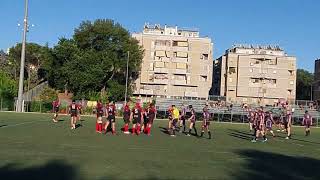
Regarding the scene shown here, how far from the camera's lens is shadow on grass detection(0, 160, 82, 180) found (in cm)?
1235

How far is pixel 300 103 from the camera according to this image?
79.0 m

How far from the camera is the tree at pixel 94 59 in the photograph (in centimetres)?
8488

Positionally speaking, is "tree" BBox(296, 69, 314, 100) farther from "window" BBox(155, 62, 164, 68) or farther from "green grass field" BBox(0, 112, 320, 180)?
"green grass field" BBox(0, 112, 320, 180)

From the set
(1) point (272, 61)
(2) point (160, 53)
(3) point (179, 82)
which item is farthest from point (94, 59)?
(1) point (272, 61)

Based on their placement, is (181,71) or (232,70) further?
(232,70)

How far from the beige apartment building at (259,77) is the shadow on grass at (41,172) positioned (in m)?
96.1

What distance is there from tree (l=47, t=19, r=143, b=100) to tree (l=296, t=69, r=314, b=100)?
53.0 m

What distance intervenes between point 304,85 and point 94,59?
65.0 m

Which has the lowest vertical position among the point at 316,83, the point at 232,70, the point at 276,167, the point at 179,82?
the point at 276,167

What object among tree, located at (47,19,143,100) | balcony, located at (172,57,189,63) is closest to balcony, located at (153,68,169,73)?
balcony, located at (172,57,189,63)

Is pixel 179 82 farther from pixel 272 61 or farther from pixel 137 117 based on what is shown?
pixel 137 117

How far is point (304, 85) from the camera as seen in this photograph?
133 meters

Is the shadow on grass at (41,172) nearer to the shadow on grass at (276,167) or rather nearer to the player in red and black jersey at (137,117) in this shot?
the shadow on grass at (276,167)

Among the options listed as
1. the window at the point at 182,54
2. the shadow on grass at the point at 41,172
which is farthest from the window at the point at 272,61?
the shadow on grass at the point at 41,172
